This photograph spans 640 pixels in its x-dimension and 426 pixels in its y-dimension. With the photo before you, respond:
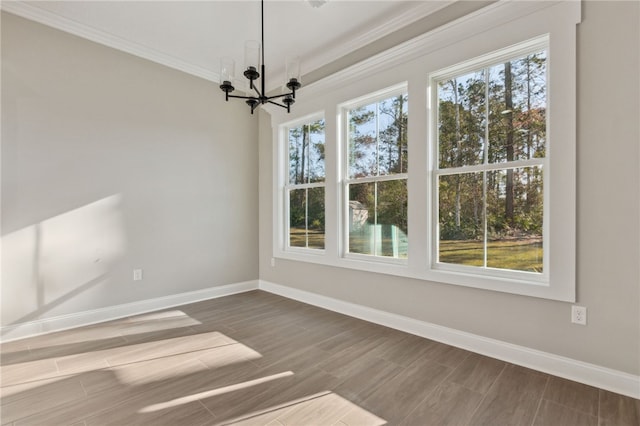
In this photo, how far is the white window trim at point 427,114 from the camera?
2.07 meters

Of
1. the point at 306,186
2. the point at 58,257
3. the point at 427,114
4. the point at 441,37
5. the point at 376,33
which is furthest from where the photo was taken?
the point at 306,186

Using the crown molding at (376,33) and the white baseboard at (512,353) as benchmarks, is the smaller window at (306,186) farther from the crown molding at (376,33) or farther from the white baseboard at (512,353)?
the white baseboard at (512,353)

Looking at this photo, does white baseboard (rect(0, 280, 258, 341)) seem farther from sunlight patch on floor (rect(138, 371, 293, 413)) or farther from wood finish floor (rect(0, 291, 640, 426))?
sunlight patch on floor (rect(138, 371, 293, 413))

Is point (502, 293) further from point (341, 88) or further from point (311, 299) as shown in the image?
point (341, 88)

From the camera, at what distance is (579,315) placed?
2039 mm

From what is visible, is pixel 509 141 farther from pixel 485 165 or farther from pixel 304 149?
pixel 304 149

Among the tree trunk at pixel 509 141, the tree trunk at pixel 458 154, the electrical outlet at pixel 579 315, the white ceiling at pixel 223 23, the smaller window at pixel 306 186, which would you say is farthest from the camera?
the smaller window at pixel 306 186

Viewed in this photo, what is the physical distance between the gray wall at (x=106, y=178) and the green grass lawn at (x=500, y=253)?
3.02 metres

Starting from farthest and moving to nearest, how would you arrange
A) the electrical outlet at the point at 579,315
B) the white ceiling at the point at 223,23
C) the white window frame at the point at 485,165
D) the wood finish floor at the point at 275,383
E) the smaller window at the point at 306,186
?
the smaller window at the point at 306,186 < the white ceiling at the point at 223,23 < the white window frame at the point at 485,165 < the electrical outlet at the point at 579,315 < the wood finish floor at the point at 275,383

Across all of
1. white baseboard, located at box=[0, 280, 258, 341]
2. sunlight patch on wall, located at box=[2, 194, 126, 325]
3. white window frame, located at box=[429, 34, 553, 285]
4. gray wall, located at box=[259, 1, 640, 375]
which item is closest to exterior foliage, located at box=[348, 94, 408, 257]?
white window frame, located at box=[429, 34, 553, 285]

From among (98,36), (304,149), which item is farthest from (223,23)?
(304,149)

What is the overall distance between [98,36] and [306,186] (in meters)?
2.85

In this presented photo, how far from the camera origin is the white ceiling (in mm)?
2799

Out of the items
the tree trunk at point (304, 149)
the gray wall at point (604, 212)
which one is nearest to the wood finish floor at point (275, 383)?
the gray wall at point (604, 212)
